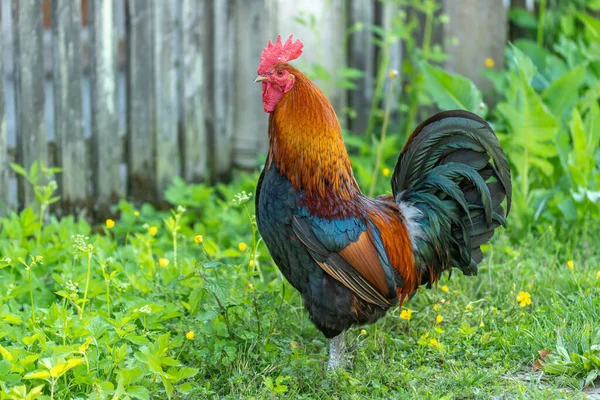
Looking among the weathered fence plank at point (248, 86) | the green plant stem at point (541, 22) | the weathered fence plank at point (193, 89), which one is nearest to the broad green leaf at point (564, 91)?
the green plant stem at point (541, 22)

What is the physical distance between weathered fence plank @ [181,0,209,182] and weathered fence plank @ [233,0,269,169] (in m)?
0.35

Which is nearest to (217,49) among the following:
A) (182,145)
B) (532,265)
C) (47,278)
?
(182,145)

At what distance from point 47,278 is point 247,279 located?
50.6 inches

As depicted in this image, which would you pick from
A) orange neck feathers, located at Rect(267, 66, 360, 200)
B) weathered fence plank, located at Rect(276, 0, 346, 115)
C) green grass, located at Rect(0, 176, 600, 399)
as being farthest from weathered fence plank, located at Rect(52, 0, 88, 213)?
orange neck feathers, located at Rect(267, 66, 360, 200)

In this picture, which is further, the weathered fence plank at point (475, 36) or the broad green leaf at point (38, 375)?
the weathered fence plank at point (475, 36)

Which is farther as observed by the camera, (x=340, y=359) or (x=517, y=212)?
(x=517, y=212)

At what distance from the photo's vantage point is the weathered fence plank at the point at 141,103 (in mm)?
5566

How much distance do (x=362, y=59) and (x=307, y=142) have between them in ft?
11.5

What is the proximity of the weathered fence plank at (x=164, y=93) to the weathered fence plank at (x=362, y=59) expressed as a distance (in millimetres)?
1697

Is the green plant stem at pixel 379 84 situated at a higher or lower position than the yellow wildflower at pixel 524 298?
higher

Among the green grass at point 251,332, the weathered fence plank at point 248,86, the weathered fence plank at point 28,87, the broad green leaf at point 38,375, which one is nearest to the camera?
the broad green leaf at point 38,375

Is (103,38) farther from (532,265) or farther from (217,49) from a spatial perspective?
(532,265)

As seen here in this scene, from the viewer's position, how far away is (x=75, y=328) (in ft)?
11.4

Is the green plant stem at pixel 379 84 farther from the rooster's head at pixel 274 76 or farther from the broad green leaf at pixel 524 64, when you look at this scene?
the rooster's head at pixel 274 76
